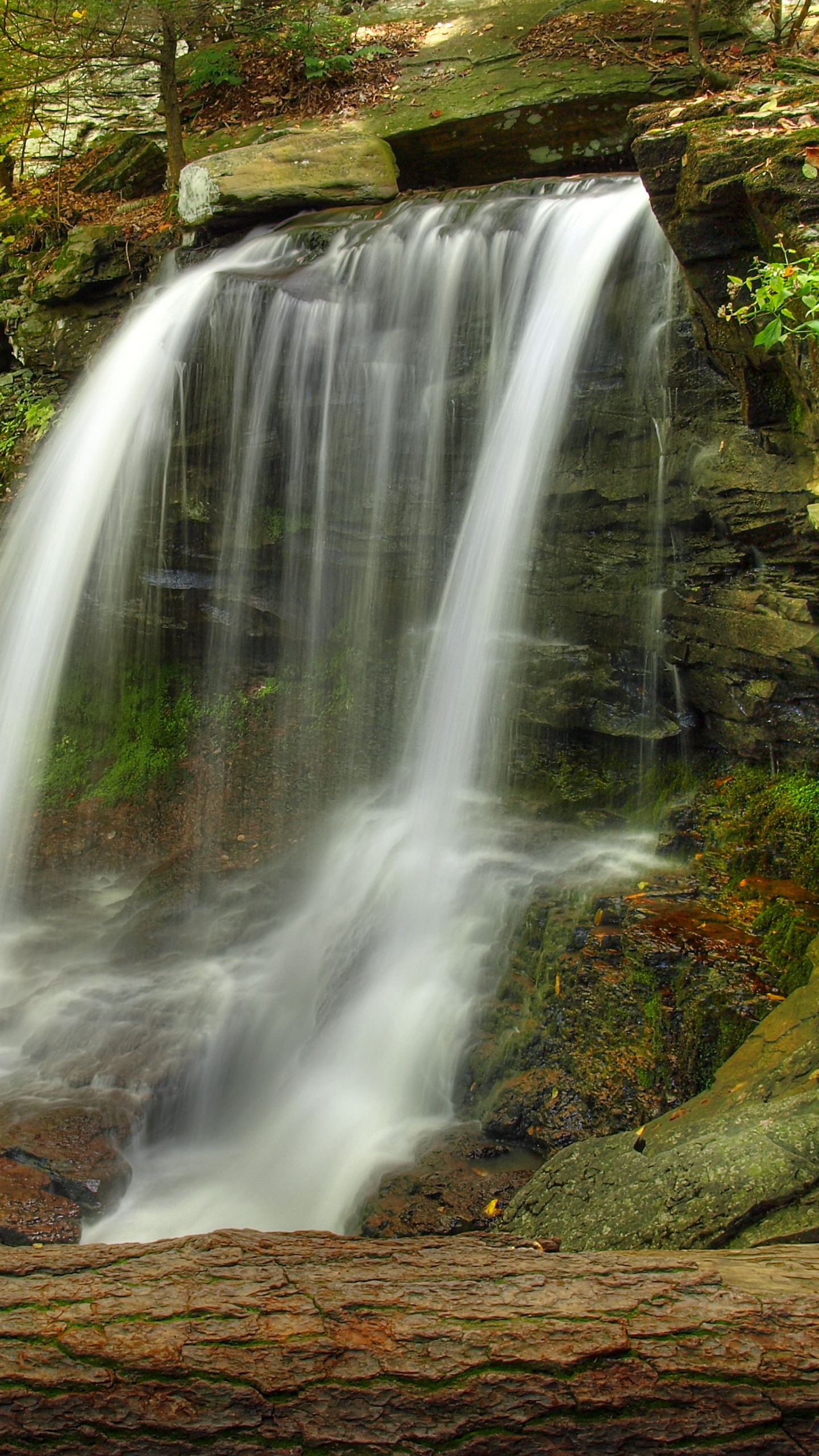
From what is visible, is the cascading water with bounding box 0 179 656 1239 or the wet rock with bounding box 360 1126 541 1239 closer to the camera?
the wet rock with bounding box 360 1126 541 1239

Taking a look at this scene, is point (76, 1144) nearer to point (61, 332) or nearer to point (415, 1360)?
point (415, 1360)

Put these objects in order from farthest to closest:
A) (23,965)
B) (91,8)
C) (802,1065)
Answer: (91,8) < (23,965) < (802,1065)

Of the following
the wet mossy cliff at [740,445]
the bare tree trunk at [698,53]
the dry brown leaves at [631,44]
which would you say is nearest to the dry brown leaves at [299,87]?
the dry brown leaves at [631,44]

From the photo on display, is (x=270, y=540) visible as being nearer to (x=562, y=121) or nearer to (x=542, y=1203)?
(x=562, y=121)

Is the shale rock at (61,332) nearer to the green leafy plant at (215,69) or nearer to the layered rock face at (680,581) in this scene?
the green leafy plant at (215,69)

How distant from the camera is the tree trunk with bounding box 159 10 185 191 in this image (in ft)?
33.3

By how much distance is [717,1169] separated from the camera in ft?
9.53

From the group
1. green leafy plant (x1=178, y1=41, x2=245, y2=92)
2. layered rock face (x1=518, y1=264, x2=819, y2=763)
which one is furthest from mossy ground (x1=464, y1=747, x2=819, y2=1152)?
green leafy plant (x1=178, y1=41, x2=245, y2=92)

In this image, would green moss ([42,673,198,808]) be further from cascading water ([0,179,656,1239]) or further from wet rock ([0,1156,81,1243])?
wet rock ([0,1156,81,1243])

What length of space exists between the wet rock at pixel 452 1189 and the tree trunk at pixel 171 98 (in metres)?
9.72

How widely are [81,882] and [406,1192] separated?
15.7 feet

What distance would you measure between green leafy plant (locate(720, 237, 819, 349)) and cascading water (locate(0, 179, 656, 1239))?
2087mm

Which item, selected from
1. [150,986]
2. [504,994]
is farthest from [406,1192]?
[150,986]

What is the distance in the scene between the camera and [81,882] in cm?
809
